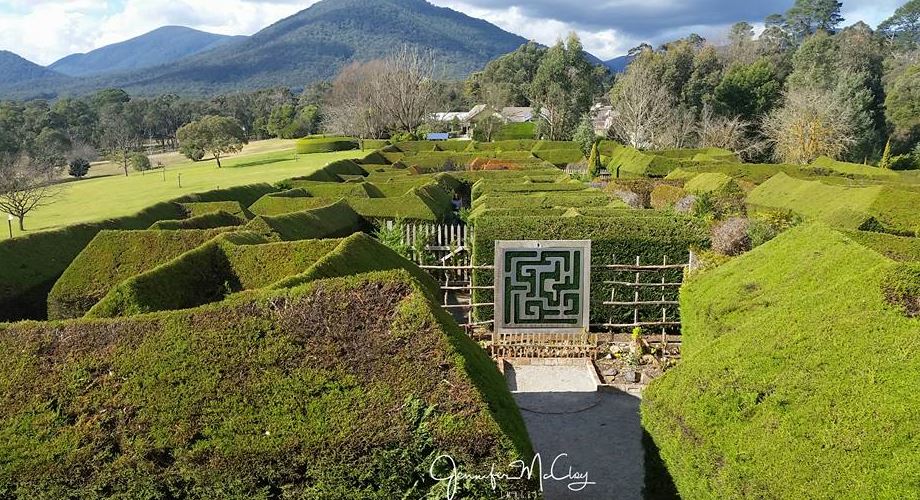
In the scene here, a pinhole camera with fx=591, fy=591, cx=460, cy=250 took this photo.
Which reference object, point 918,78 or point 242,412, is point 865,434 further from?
point 918,78

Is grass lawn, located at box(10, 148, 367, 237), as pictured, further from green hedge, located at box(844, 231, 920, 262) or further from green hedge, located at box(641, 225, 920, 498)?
green hedge, located at box(844, 231, 920, 262)

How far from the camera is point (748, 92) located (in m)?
A: 53.3

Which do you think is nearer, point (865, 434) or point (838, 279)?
point (865, 434)

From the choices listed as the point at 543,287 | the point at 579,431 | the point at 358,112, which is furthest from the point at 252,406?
the point at 358,112

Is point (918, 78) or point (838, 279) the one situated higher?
point (918, 78)

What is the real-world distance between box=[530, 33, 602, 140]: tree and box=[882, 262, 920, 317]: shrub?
201 ft

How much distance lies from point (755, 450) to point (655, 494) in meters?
1.83

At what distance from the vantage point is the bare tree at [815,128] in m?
42.2

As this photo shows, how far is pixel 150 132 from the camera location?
99.2 meters

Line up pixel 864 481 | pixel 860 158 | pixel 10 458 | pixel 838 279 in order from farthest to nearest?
pixel 860 158 < pixel 838 279 < pixel 10 458 < pixel 864 481

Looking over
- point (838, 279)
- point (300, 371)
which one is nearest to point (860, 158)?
point (838, 279)

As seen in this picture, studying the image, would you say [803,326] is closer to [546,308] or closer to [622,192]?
[546,308]

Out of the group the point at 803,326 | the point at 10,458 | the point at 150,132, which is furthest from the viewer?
the point at 150,132

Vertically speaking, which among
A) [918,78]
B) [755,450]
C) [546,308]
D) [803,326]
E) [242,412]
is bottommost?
[546,308]
